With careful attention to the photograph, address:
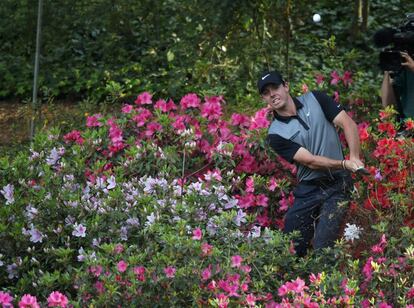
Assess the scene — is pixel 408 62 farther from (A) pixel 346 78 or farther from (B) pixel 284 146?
(B) pixel 284 146

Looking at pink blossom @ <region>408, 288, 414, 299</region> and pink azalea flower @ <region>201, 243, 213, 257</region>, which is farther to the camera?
pink azalea flower @ <region>201, 243, 213, 257</region>

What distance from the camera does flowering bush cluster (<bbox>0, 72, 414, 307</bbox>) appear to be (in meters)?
4.16

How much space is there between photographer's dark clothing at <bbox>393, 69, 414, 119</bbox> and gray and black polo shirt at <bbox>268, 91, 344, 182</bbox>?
37.4 inches

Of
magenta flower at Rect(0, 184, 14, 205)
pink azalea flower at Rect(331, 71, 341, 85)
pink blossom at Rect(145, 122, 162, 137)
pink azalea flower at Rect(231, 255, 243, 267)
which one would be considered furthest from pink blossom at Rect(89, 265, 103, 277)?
pink azalea flower at Rect(331, 71, 341, 85)

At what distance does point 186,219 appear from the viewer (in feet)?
15.8

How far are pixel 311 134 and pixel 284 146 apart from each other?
158 millimetres

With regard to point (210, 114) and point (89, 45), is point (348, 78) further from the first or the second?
point (89, 45)

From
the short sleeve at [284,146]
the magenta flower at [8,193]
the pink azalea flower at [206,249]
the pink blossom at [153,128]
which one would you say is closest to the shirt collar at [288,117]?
the short sleeve at [284,146]

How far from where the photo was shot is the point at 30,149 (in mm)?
5875

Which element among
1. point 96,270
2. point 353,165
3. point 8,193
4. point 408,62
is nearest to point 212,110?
point 408,62

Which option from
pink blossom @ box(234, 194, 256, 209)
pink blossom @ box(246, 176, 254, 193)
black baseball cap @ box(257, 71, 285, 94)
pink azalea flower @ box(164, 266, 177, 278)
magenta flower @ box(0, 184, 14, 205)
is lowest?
pink blossom @ box(234, 194, 256, 209)

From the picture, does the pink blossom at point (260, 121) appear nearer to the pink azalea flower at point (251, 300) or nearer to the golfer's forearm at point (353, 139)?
the golfer's forearm at point (353, 139)

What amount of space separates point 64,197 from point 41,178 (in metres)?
0.53

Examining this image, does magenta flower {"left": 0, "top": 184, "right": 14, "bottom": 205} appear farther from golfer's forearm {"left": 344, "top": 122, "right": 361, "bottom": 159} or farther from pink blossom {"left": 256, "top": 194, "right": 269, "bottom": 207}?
golfer's forearm {"left": 344, "top": 122, "right": 361, "bottom": 159}
